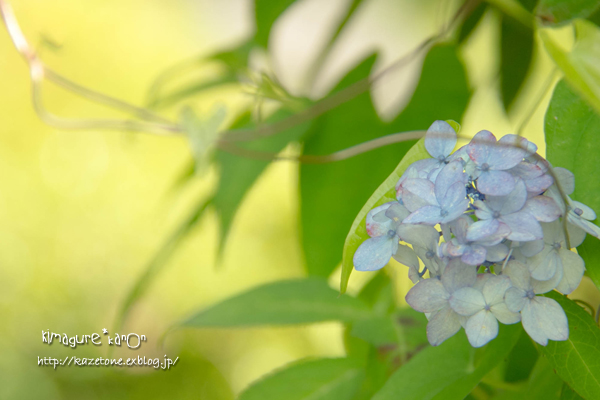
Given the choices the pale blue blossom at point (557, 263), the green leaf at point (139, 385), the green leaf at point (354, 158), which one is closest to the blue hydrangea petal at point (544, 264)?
the pale blue blossom at point (557, 263)

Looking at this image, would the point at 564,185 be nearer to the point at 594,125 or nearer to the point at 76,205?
the point at 594,125

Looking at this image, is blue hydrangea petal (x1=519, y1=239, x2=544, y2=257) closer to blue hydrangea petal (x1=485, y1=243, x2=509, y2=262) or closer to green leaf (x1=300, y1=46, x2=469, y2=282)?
blue hydrangea petal (x1=485, y1=243, x2=509, y2=262)

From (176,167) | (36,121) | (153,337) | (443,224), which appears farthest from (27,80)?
(443,224)

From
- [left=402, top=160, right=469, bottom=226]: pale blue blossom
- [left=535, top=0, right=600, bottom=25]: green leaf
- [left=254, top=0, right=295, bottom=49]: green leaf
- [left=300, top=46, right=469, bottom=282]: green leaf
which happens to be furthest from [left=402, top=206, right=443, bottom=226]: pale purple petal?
[left=254, top=0, right=295, bottom=49]: green leaf

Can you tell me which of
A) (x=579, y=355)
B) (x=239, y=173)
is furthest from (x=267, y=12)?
(x=579, y=355)

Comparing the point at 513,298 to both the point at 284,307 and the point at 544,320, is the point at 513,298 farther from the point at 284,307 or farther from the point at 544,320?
the point at 284,307

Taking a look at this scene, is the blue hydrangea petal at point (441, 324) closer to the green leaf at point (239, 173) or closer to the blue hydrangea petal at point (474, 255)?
the blue hydrangea petal at point (474, 255)
